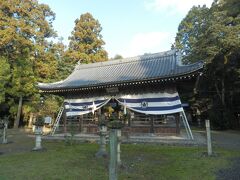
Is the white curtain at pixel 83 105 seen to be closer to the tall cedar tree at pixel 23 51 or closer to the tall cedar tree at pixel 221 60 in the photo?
the tall cedar tree at pixel 23 51

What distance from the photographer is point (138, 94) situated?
41.3 ft

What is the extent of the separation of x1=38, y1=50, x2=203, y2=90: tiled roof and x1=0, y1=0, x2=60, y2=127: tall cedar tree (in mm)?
6221

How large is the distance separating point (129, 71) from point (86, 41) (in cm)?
1665

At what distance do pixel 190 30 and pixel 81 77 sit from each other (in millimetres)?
18493

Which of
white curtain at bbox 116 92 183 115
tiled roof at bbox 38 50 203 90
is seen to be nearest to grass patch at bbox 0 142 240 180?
white curtain at bbox 116 92 183 115

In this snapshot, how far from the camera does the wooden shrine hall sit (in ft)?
37.6

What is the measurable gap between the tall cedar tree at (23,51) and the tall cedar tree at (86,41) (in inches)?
139

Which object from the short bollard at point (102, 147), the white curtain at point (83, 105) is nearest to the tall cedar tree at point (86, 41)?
the white curtain at point (83, 105)

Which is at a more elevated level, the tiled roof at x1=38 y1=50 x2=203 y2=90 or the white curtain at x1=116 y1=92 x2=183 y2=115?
the tiled roof at x1=38 y1=50 x2=203 y2=90

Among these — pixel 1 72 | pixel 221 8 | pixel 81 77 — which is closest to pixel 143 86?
pixel 81 77

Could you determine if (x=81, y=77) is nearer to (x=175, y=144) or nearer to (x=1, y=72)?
(x=1, y=72)

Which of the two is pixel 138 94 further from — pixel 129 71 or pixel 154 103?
pixel 129 71

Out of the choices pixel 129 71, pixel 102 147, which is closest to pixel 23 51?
pixel 129 71

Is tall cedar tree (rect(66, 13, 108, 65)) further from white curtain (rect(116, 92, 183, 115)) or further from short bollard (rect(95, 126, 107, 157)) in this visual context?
short bollard (rect(95, 126, 107, 157))
